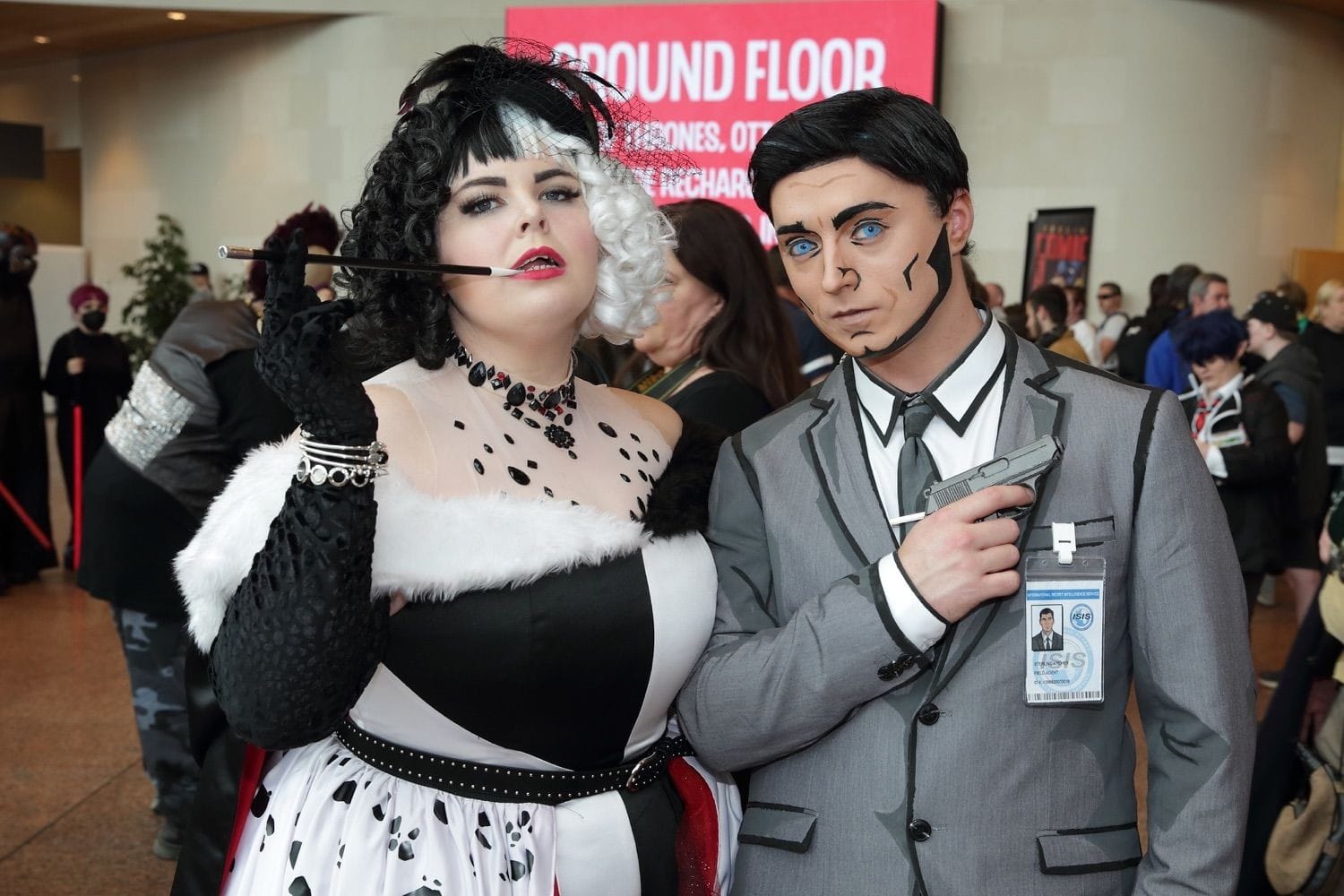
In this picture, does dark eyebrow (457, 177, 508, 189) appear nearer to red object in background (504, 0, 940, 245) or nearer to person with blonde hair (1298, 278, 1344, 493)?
person with blonde hair (1298, 278, 1344, 493)

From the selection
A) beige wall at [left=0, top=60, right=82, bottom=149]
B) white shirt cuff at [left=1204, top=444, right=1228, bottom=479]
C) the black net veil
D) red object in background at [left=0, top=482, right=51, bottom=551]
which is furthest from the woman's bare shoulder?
beige wall at [left=0, top=60, right=82, bottom=149]

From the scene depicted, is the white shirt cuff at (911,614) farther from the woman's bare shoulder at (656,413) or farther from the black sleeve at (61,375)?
the black sleeve at (61,375)

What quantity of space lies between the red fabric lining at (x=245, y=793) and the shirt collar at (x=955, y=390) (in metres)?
0.91

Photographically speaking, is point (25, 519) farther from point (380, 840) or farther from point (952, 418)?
point (952, 418)

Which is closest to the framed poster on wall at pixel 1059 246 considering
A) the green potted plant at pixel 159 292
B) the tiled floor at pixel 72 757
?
the tiled floor at pixel 72 757

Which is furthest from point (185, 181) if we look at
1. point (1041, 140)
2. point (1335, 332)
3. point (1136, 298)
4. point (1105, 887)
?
point (1105, 887)

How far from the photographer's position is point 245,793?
1652mm

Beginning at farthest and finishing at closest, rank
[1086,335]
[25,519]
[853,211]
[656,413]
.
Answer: [1086,335] < [25,519] < [656,413] < [853,211]

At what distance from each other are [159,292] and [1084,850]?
1272cm

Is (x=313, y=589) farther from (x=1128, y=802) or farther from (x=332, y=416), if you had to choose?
(x=1128, y=802)

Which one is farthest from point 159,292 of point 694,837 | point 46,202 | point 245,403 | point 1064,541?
point 1064,541

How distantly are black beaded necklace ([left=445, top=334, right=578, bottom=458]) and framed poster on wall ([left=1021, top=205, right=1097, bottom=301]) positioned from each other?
363 inches

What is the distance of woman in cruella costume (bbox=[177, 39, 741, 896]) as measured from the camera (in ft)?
4.60

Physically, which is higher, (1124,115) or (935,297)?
(1124,115)
